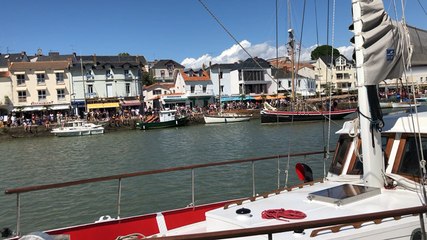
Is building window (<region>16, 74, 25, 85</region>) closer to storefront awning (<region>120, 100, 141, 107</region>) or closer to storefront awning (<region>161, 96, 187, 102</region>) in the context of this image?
storefront awning (<region>120, 100, 141, 107</region>)

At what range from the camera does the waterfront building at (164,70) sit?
366 feet

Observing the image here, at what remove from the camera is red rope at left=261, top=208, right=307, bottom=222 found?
5.53 m

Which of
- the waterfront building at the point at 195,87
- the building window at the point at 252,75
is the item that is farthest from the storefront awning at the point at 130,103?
the building window at the point at 252,75

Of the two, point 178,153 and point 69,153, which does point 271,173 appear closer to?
point 178,153

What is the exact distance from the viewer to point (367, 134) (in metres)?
6.65

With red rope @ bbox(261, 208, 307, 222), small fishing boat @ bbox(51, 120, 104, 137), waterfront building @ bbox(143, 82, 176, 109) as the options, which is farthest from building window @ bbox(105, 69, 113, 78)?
red rope @ bbox(261, 208, 307, 222)

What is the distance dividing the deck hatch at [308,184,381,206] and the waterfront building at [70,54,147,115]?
230 feet

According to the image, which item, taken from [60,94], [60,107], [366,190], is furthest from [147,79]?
[366,190]

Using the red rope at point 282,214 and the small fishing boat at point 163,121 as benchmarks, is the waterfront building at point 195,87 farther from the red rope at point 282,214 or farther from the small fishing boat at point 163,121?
the red rope at point 282,214

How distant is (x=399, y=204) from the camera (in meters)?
5.96

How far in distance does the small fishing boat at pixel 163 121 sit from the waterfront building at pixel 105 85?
10.2 meters

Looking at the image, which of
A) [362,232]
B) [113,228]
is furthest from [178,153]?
[362,232]

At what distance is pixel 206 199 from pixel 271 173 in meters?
4.78

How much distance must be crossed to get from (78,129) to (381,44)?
56102mm
